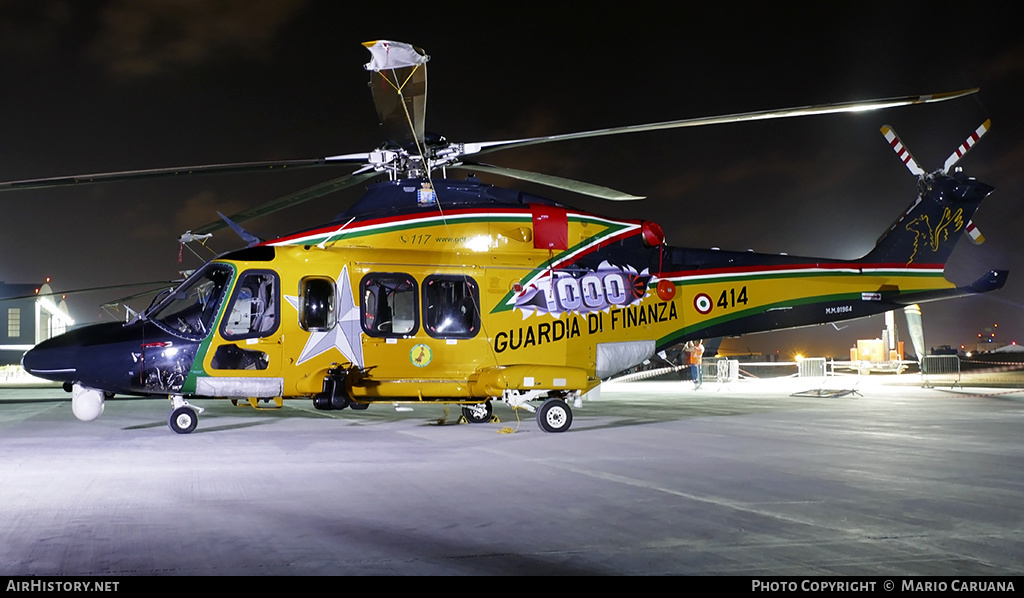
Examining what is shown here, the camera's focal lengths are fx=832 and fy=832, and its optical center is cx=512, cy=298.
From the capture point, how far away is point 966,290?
1538 centimetres

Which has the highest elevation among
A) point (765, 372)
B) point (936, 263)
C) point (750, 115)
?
point (750, 115)

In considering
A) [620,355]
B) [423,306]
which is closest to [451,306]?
[423,306]

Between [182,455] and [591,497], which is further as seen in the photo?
[182,455]

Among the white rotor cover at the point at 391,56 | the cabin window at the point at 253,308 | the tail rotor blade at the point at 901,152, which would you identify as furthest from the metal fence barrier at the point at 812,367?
the white rotor cover at the point at 391,56

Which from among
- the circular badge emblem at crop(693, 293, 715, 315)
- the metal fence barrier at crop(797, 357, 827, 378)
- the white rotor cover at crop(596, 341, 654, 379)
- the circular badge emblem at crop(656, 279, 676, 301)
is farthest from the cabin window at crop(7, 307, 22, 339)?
the circular badge emblem at crop(693, 293, 715, 315)

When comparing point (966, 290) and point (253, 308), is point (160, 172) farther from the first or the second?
point (966, 290)

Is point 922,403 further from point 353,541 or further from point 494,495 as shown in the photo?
point 353,541

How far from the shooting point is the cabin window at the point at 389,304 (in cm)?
1212

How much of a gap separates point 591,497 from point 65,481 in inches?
177

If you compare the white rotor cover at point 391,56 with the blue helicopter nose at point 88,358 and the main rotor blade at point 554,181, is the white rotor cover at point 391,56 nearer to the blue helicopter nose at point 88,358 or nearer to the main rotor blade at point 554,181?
the main rotor blade at point 554,181

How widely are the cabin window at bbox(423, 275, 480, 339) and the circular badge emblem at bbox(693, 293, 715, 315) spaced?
12.2 feet

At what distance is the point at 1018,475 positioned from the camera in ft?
23.9

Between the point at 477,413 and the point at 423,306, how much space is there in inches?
92.1
